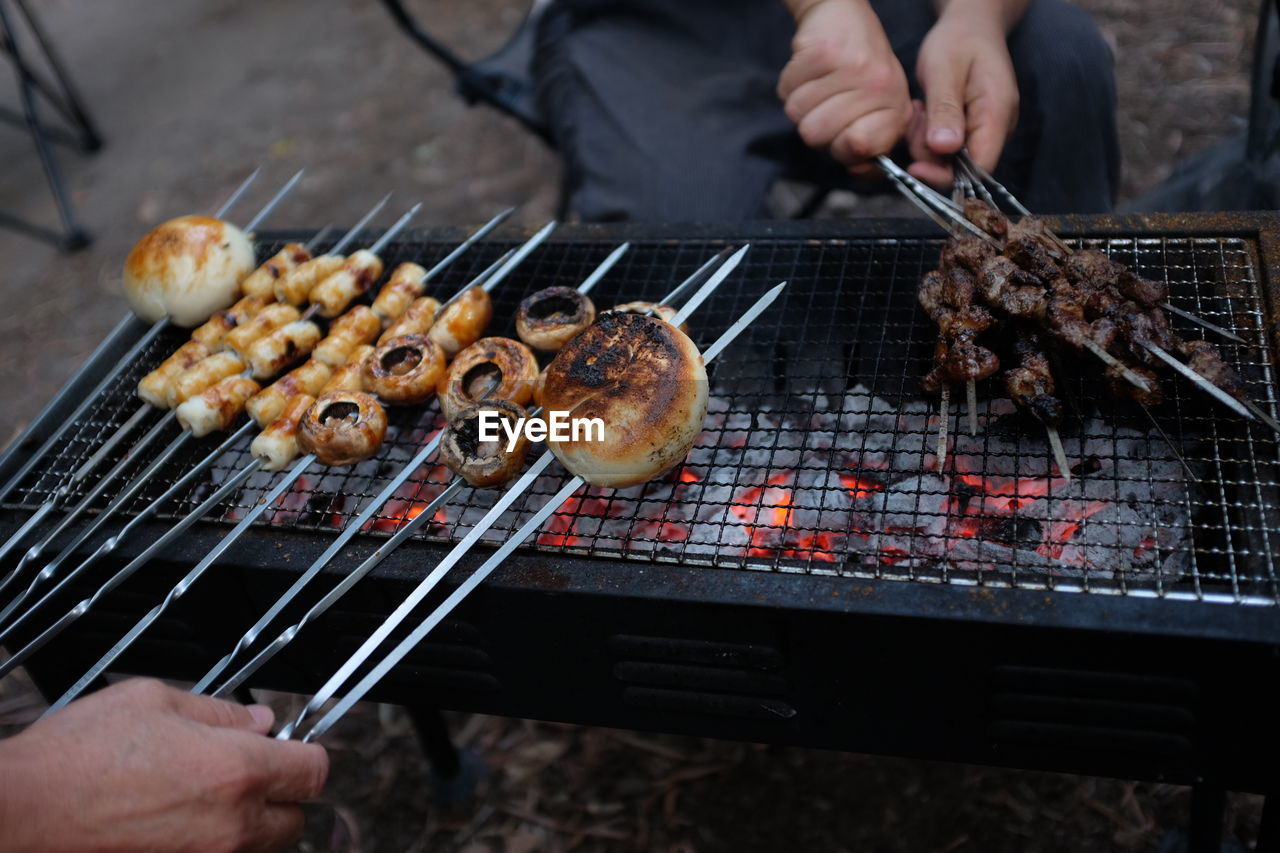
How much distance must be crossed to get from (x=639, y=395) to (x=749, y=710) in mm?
808

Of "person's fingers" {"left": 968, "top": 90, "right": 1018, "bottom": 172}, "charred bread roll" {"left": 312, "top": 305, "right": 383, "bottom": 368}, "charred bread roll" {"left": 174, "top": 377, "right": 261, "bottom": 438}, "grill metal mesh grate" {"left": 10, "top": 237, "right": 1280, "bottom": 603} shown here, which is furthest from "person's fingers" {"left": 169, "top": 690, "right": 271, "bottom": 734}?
"person's fingers" {"left": 968, "top": 90, "right": 1018, "bottom": 172}

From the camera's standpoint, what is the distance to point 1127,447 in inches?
95.0

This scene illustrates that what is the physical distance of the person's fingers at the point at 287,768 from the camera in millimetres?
1829

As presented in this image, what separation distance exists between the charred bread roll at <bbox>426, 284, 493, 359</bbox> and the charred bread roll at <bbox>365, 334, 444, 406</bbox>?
7 centimetres

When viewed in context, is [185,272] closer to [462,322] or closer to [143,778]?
[462,322]

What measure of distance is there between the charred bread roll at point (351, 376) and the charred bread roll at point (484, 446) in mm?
565

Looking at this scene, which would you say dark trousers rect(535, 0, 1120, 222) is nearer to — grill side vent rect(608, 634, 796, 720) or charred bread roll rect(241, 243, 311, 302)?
charred bread roll rect(241, 243, 311, 302)

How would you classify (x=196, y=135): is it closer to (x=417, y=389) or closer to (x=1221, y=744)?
(x=417, y=389)

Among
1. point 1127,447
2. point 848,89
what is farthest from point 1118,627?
point 848,89

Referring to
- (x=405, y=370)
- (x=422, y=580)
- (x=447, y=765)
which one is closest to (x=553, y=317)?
(x=405, y=370)

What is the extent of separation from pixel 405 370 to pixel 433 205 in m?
4.48

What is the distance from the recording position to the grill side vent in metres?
2.16

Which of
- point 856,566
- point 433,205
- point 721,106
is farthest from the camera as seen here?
point 433,205

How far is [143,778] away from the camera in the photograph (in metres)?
1.75
